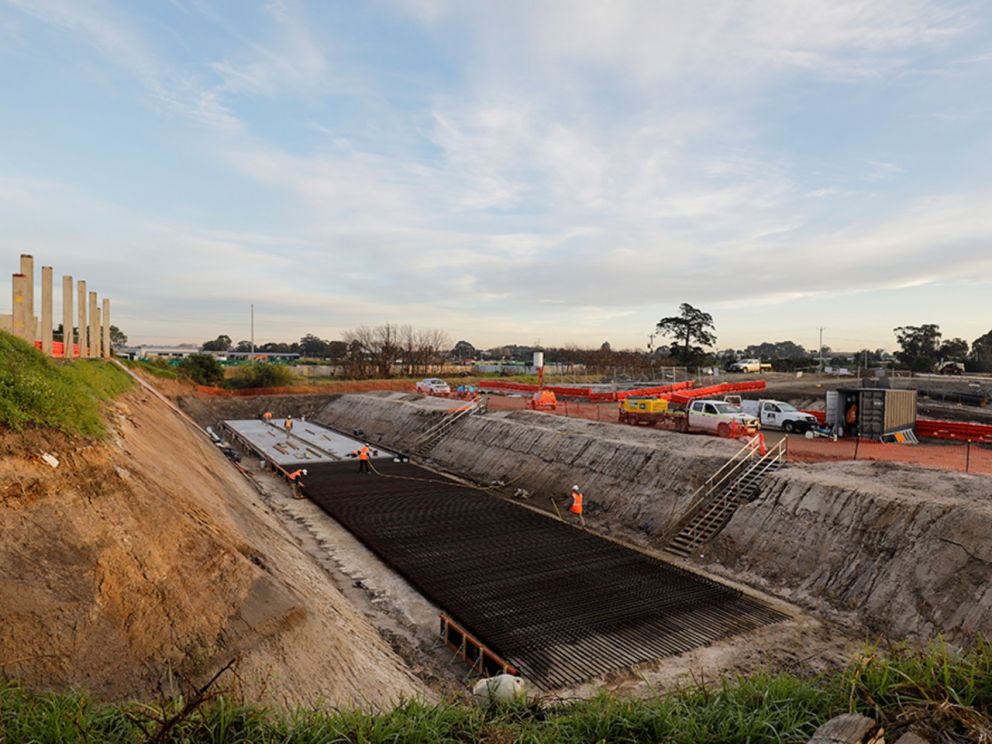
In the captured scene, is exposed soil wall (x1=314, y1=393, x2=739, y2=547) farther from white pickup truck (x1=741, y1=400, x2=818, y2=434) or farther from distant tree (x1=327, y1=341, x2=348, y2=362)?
distant tree (x1=327, y1=341, x2=348, y2=362)

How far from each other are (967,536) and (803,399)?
32933mm

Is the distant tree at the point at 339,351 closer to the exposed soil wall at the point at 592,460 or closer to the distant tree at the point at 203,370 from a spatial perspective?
the distant tree at the point at 203,370

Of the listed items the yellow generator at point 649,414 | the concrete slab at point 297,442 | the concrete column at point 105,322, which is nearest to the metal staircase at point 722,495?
the yellow generator at point 649,414

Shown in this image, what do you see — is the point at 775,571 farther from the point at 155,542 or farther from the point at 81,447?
the point at 81,447

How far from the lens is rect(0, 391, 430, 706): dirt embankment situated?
6723mm

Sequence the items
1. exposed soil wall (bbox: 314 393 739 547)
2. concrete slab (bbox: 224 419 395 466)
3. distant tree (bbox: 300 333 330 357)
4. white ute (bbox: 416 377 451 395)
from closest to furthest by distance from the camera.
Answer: exposed soil wall (bbox: 314 393 739 547) < concrete slab (bbox: 224 419 395 466) < white ute (bbox: 416 377 451 395) < distant tree (bbox: 300 333 330 357)

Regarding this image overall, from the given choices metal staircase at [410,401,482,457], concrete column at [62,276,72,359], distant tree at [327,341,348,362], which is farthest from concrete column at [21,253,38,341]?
distant tree at [327,341,348,362]

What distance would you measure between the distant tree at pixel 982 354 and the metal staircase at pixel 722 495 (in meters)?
87.8

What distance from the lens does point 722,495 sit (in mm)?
17203

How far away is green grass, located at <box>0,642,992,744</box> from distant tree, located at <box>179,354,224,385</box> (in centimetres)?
5329

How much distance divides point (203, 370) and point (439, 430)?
3309 cm

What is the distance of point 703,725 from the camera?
4.74 metres

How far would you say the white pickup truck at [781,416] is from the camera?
2652cm

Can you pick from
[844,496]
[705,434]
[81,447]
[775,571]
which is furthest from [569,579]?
[705,434]
